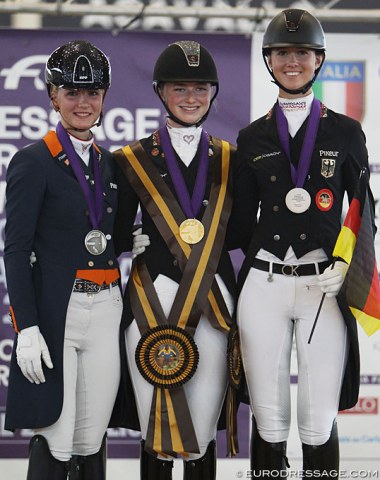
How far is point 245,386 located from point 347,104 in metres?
1.52

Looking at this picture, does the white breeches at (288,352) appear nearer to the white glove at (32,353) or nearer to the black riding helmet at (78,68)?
the white glove at (32,353)

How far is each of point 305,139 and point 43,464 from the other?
1270 millimetres

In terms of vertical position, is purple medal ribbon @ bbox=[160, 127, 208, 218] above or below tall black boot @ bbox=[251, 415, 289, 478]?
above

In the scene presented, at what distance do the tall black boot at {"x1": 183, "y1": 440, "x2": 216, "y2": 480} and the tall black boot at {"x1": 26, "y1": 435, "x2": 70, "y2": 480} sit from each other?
412mm

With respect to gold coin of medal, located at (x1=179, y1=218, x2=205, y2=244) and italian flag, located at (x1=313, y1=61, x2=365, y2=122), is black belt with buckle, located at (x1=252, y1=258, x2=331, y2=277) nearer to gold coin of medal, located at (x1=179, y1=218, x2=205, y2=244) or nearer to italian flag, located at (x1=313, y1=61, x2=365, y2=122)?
gold coin of medal, located at (x1=179, y1=218, x2=205, y2=244)

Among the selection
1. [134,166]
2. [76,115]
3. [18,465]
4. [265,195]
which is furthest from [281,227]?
Result: [18,465]

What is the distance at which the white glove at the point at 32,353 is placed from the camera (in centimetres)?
272

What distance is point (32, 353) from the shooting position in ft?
8.92

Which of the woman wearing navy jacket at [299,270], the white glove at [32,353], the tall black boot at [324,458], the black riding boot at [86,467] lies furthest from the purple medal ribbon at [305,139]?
the black riding boot at [86,467]

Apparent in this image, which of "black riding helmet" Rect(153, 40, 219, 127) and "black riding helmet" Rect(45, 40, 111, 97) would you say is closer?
"black riding helmet" Rect(45, 40, 111, 97)

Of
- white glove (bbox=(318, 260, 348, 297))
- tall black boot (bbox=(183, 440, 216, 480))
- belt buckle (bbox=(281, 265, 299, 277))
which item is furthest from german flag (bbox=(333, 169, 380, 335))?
tall black boot (bbox=(183, 440, 216, 480))

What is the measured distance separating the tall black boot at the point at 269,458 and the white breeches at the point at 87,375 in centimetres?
49

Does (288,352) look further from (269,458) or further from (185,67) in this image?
(185,67)

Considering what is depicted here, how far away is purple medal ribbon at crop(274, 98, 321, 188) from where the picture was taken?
292cm
